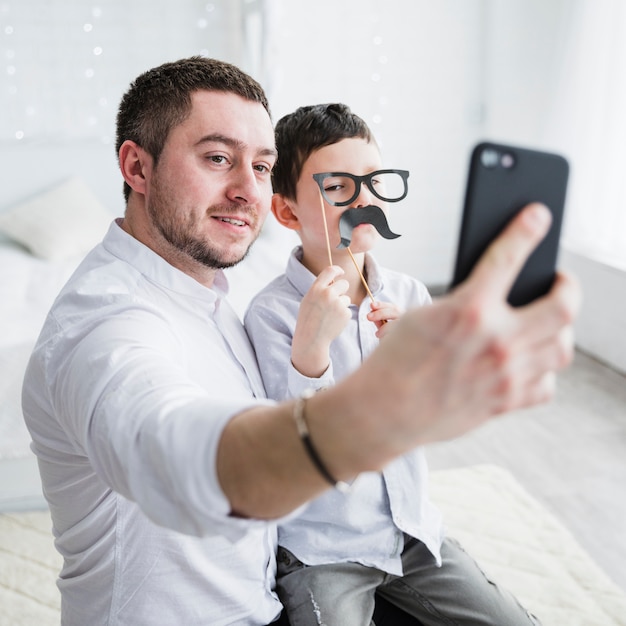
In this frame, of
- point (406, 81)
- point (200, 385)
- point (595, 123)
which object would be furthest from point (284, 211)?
point (406, 81)

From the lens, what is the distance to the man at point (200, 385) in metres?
0.50

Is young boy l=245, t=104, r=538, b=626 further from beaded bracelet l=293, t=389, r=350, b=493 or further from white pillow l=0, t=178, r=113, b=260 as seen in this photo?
white pillow l=0, t=178, r=113, b=260

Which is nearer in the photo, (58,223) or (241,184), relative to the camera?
(241,184)

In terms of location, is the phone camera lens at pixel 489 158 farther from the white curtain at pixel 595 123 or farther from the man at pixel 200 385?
the white curtain at pixel 595 123

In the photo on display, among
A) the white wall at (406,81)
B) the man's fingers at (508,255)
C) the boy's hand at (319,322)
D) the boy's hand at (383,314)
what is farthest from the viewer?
the white wall at (406,81)

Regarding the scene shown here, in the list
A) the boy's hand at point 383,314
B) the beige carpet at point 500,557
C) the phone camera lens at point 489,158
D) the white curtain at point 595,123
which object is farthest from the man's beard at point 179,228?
the white curtain at point 595,123

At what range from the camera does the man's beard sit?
1.12 meters

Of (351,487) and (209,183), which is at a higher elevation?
(209,183)

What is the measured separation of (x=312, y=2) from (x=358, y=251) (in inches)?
126

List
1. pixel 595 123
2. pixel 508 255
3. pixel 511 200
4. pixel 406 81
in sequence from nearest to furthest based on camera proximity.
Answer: pixel 508 255 < pixel 511 200 < pixel 595 123 < pixel 406 81

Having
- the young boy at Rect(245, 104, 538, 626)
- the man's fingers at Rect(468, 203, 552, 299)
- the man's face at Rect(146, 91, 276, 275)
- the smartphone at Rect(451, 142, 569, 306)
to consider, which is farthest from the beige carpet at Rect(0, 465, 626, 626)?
the man's fingers at Rect(468, 203, 552, 299)

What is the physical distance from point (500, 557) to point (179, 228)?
1.49 meters

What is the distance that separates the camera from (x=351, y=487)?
1.10 m

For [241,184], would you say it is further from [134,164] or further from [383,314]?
[383,314]
